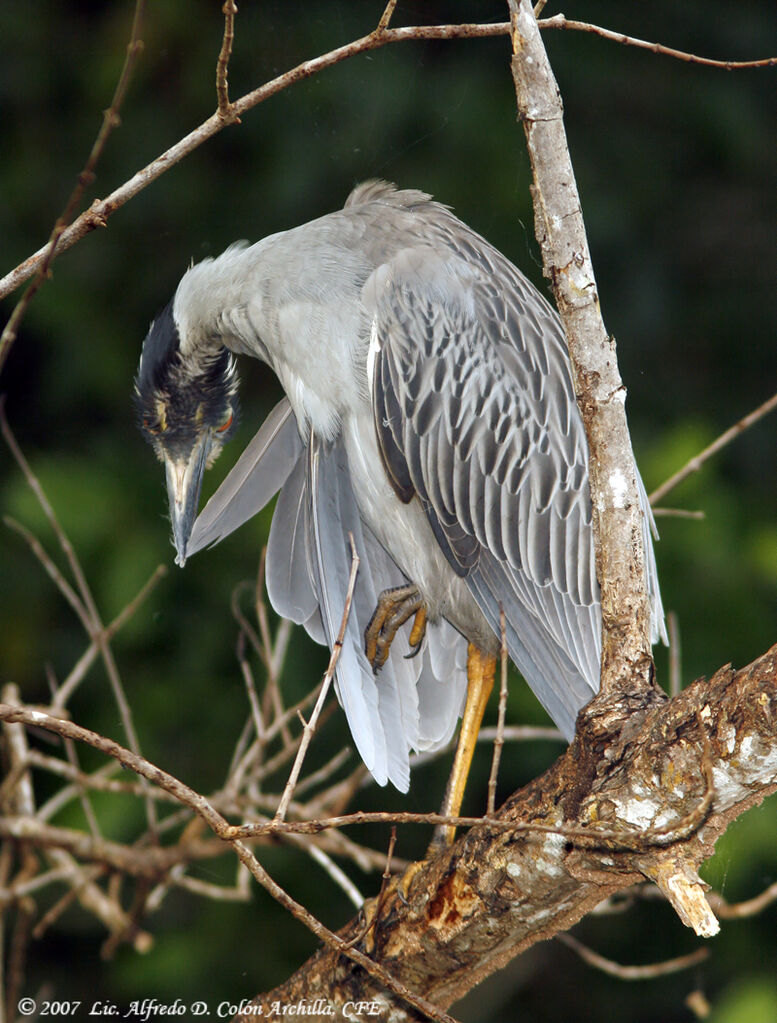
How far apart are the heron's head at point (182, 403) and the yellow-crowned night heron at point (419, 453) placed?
3.8 inches

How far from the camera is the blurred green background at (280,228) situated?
330cm

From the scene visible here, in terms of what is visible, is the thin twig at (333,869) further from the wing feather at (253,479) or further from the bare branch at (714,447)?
the bare branch at (714,447)

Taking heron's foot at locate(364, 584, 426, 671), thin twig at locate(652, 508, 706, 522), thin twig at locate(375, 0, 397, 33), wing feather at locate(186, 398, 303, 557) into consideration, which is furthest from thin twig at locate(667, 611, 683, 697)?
thin twig at locate(375, 0, 397, 33)

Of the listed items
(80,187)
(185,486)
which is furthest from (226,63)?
(185,486)

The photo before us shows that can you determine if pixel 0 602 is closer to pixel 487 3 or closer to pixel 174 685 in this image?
pixel 174 685

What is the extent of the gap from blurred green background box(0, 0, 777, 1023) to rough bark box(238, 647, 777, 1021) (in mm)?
1407

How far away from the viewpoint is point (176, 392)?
2.64 m

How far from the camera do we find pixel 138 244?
150 inches

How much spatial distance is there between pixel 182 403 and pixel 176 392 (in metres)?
0.03

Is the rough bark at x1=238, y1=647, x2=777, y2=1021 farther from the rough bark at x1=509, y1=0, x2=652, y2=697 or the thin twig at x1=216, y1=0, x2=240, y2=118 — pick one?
the thin twig at x1=216, y1=0, x2=240, y2=118

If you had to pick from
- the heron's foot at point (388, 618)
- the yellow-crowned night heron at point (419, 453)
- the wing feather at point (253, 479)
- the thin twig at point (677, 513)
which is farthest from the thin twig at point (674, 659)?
the wing feather at point (253, 479)

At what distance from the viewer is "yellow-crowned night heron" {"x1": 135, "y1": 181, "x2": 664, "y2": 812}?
220cm

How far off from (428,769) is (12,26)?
2816 millimetres

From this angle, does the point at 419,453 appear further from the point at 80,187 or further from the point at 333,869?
the point at 80,187
